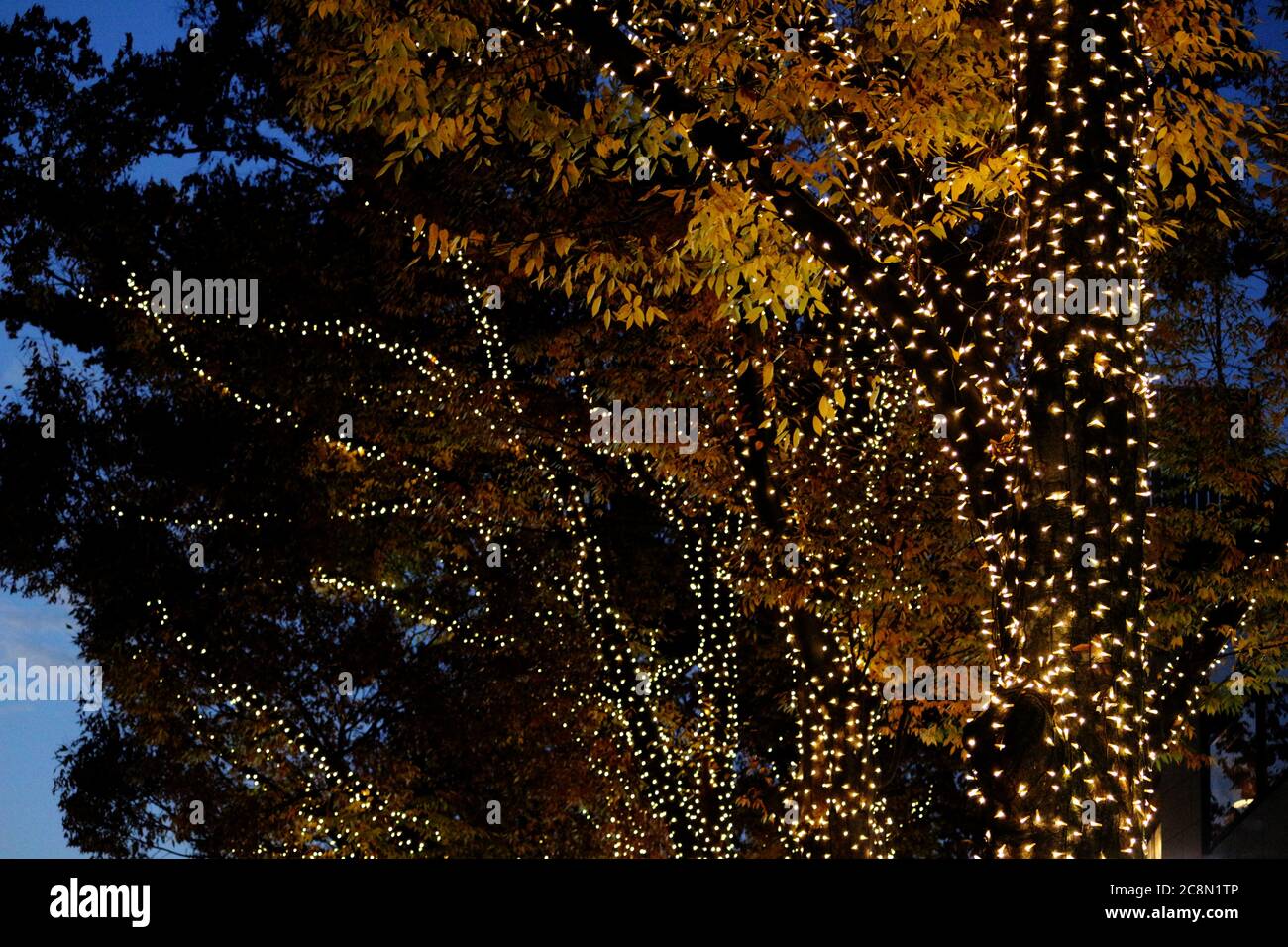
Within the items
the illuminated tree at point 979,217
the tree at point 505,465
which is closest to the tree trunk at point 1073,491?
→ the illuminated tree at point 979,217

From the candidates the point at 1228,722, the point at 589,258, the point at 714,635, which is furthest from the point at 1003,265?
the point at 1228,722

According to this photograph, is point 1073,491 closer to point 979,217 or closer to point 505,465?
point 979,217

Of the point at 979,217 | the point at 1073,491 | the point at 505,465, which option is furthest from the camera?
the point at 505,465

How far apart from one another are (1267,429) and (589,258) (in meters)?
9.19

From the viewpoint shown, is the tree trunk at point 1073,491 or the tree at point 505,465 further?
the tree at point 505,465

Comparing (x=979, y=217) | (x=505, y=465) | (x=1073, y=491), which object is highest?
(x=979, y=217)

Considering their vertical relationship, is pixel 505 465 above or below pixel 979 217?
below

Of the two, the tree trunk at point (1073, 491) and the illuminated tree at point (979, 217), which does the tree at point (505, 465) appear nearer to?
the illuminated tree at point (979, 217)

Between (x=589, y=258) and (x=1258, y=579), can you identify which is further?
(x=1258, y=579)

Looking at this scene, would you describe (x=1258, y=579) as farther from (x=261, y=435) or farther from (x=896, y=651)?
(x=261, y=435)

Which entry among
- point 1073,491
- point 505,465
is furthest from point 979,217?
point 505,465

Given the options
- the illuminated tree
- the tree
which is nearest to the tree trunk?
the illuminated tree
